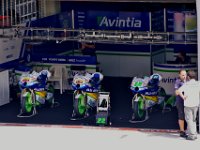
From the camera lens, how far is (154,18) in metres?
19.6

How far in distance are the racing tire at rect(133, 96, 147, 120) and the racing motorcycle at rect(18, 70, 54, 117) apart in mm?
2382

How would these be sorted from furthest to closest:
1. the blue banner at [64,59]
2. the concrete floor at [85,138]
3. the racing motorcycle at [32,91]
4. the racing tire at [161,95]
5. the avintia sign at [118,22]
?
1. the avintia sign at [118,22]
2. the blue banner at [64,59]
3. the racing tire at [161,95]
4. the racing motorcycle at [32,91]
5. the concrete floor at [85,138]

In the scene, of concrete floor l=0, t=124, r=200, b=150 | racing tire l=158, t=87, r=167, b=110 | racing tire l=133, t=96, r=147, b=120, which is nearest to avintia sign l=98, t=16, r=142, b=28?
racing tire l=158, t=87, r=167, b=110

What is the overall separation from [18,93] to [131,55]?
14.3 feet

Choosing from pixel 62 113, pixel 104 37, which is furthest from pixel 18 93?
pixel 104 37

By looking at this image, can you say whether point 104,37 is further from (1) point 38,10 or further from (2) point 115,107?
(1) point 38,10

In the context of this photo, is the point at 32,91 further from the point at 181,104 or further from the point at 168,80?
the point at 181,104

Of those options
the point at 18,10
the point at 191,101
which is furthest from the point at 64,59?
the point at 191,101

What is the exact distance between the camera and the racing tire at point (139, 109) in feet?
51.8

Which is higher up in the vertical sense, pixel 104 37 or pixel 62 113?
pixel 104 37

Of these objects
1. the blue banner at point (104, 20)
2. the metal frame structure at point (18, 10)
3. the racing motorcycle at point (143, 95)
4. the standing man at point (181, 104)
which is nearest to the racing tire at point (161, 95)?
the racing motorcycle at point (143, 95)

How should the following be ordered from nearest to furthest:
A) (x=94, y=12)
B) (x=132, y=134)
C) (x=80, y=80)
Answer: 1. (x=132, y=134)
2. (x=80, y=80)
3. (x=94, y=12)

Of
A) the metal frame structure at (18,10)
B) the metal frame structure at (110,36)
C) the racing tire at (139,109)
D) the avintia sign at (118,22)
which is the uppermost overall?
the metal frame structure at (18,10)

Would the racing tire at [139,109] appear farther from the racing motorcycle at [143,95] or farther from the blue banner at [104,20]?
the blue banner at [104,20]
